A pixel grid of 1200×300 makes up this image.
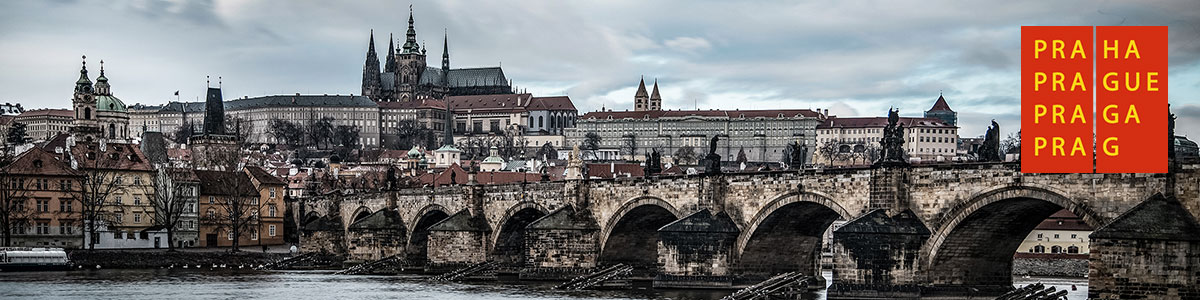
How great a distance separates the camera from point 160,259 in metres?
74.9

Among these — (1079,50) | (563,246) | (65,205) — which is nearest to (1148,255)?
(1079,50)

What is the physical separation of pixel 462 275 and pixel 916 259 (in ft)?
88.2

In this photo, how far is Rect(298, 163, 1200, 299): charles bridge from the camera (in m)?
34.7

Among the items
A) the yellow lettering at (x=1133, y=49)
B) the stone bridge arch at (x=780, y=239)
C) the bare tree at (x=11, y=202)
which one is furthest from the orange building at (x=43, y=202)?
the yellow lettering at (x=1133, y=49)

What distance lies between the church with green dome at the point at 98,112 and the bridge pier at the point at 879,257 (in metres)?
113

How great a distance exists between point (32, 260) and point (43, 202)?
11.2m

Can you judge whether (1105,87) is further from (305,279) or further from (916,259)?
(305,279)

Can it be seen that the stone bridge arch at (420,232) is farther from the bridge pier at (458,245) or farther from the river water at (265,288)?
the river water at (265,288)

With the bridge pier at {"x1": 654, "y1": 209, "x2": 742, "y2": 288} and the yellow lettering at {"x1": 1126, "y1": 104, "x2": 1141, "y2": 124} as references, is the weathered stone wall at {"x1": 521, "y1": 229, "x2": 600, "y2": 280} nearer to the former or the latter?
the bridge pier at {"x1": 654, "y1": 209, "x2": 742, "y2": 288}

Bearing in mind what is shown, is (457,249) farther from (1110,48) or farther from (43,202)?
(1110,48)

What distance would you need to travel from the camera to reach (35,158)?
259 feet

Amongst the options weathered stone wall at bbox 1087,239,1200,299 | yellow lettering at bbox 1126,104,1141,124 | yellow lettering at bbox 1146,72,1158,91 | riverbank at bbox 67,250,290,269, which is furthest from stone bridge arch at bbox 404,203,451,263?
yellow lettering at bbox 1146,72,1158,91

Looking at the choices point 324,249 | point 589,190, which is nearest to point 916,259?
point 589,190

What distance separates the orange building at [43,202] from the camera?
7706 cm
